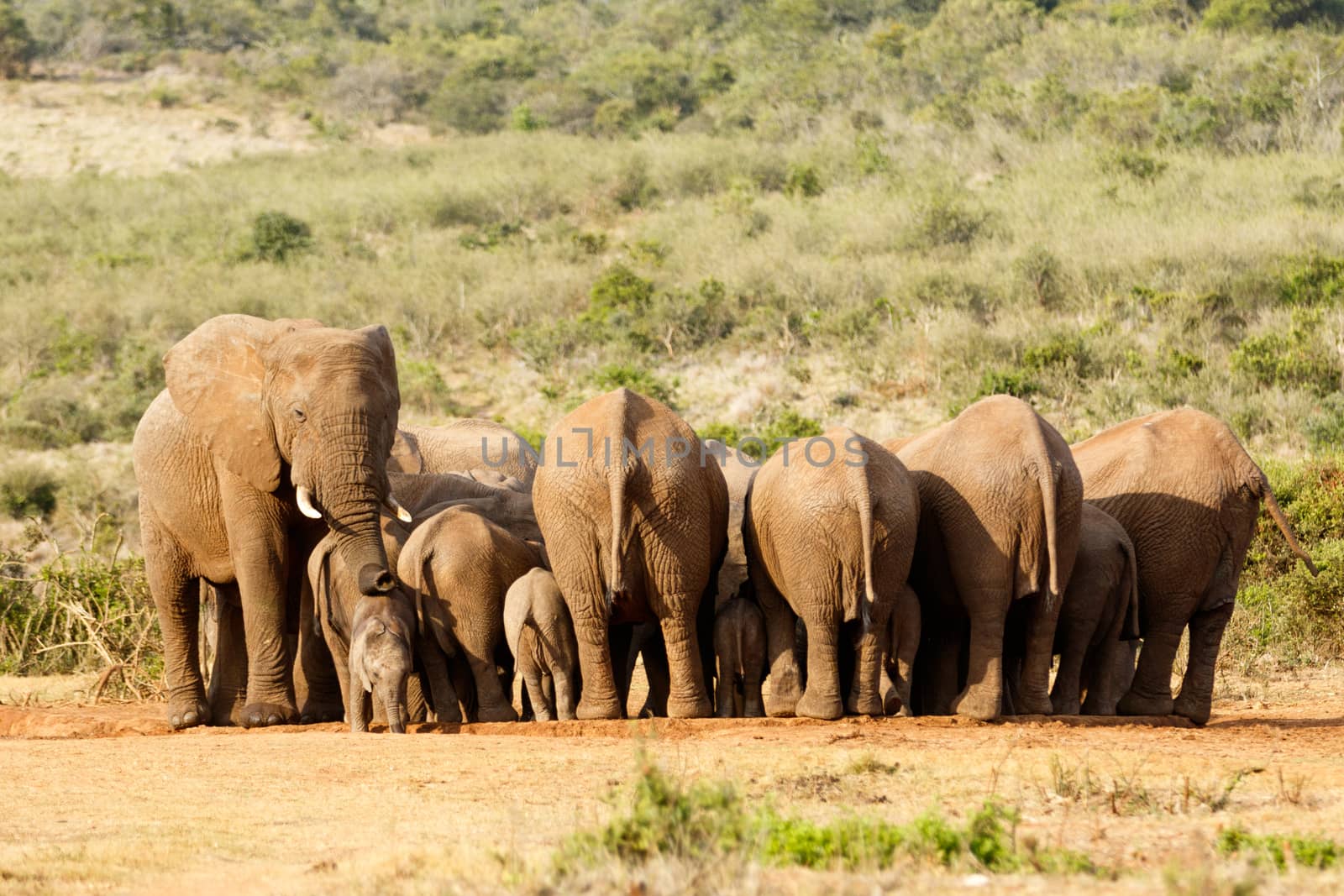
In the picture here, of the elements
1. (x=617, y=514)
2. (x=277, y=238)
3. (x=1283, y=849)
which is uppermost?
(x=1283, y=849)

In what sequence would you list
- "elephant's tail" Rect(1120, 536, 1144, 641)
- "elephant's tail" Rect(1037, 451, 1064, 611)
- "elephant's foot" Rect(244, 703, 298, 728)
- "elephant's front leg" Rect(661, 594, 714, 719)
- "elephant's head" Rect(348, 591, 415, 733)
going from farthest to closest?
"elephant's foot" Rect(244, 703, 298, 728), "elephant's tail" Rect(1120, 536, 1144, 641), "elephant's front leg" Rect(661, 594, 714, 719), "elephant's head" Rect(348, 591, 415, 733), "elephant's tail" Rect(1037, 451, 1064, 611)

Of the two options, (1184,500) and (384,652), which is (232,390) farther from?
(1184,500)

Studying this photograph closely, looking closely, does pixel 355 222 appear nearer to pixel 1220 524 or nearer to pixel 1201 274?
pixel 1201 274

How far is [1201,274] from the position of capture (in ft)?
87.6

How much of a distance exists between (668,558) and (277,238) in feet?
89.6

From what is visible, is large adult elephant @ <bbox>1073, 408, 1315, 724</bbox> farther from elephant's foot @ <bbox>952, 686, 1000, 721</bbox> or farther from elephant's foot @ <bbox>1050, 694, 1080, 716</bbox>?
elephant's foot @ <bbox>952, 686, 1000, 721</bbox>

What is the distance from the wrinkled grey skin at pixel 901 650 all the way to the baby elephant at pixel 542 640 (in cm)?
183

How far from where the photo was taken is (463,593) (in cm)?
1059

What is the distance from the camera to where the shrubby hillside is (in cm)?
2394

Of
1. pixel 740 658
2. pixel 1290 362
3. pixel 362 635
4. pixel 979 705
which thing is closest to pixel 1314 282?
pixel 1290 362

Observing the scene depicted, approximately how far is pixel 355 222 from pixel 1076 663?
94.8 ft

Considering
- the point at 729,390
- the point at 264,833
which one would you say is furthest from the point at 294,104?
the point at 264,833

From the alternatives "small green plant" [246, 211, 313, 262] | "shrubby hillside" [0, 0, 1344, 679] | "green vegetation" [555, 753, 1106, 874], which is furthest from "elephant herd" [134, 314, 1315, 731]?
"small green plant" [246, 211, 313, 262]

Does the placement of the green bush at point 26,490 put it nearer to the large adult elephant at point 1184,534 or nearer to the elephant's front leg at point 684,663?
the elephant's front leg at point 684,663
